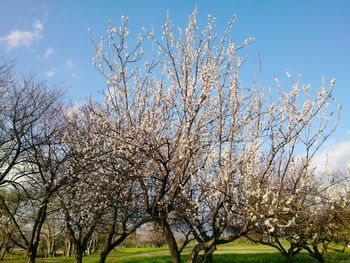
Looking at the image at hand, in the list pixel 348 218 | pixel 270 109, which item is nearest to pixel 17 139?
pixel 270 109

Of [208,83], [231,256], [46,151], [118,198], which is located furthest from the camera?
[231,256]

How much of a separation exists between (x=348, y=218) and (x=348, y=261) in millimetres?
15536

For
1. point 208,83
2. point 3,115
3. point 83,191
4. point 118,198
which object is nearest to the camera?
point 208,83

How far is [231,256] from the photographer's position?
27.8 m

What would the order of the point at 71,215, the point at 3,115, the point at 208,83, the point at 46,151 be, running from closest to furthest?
1. the point at 208,83
2. the point at 71,215
3. the point at 3,115
4. the point at 46,151

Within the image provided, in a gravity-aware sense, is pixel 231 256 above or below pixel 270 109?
below

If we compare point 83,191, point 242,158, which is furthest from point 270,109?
point 83,191

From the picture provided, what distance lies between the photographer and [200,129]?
8.18 metres

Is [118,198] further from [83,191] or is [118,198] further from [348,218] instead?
[348,218]

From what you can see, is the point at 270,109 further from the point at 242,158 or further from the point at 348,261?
the point at 348,261

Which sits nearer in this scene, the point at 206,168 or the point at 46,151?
the point at 206,168

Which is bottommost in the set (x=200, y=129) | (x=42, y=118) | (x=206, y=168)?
(x=206, y=168)

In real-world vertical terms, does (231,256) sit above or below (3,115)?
below

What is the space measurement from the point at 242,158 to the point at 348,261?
19.8 m
